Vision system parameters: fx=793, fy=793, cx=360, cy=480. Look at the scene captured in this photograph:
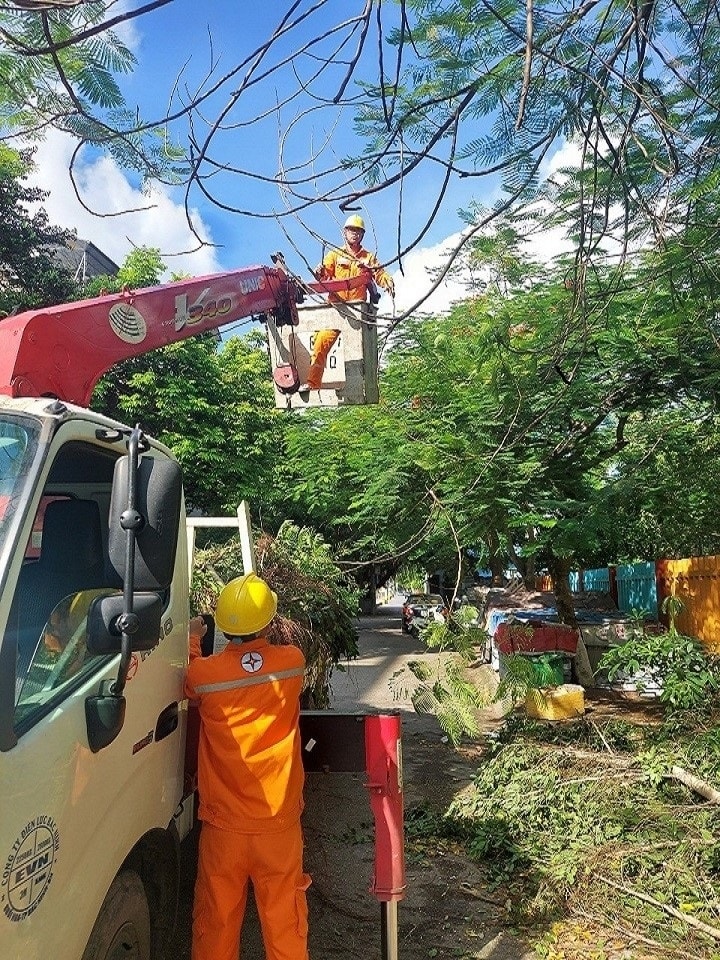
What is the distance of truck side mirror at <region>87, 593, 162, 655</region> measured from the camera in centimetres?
203

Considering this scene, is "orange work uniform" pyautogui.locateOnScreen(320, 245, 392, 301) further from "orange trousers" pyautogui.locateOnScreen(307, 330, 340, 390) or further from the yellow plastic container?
the yellow plastic container

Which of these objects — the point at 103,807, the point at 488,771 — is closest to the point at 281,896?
the point at 103,807

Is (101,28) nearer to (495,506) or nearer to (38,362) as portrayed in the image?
(38,362)

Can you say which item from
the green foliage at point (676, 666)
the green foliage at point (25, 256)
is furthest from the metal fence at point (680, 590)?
the green foliage at point (25, 256)

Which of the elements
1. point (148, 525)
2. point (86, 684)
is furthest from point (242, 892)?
point (148, 525)

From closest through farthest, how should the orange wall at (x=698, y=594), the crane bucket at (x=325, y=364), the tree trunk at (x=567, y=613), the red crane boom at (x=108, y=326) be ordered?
1. the red crane boom at (x=108, y=326)
2. the crane bucket at (x=325, y=364)
3. the orange wall at (x=698, y=594)
4. the tree trunk at (x=567, y=613)

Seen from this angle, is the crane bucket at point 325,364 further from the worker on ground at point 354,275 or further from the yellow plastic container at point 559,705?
the yellow plastic container at point 559,705

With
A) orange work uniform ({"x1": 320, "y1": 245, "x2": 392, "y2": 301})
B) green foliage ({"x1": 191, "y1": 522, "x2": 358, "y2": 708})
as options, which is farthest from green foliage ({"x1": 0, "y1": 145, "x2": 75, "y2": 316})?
orange work uniform ({"x1": 320, "y1": 245, "x2": 392, "y2": 301})

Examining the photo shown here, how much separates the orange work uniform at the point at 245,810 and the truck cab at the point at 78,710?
139 mm

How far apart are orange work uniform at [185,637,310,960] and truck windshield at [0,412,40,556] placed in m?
1.16

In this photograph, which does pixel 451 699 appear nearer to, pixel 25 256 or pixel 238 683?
pixel 238 683

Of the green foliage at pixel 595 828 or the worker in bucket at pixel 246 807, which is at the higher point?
the worker in bucket at pixel 246 807

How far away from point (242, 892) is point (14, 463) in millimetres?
1821

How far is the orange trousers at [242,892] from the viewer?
2.87 meters
